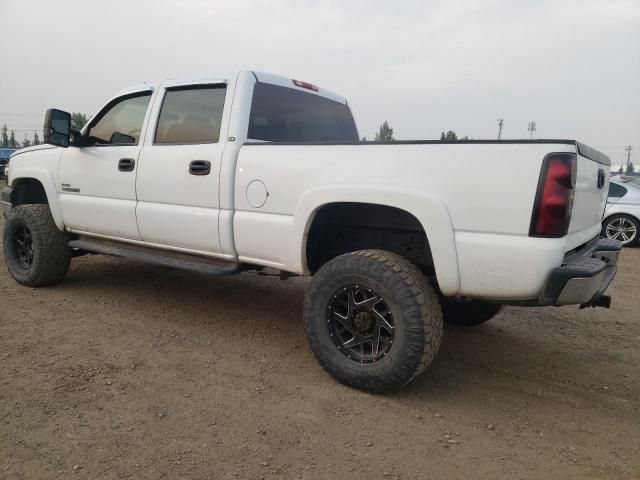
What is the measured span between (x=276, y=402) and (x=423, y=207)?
1.36 meters

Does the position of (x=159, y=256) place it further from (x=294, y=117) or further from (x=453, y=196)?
(x=453, y=196)

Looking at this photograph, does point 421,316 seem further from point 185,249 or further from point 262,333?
point 185,249

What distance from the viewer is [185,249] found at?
3.49 metres

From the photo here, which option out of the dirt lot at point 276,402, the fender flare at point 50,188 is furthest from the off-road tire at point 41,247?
the dirt lot at point 276,402

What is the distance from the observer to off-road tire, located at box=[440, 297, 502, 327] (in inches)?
146

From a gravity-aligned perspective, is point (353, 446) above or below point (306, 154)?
below

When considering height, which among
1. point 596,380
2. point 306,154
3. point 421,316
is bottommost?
point 596,380

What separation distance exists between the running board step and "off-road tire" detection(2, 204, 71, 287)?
0.23m

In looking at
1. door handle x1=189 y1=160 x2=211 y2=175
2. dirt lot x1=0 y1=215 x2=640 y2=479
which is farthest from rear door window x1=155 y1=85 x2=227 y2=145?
dirt lot x1=0 y1=215 x2=640 y2=479

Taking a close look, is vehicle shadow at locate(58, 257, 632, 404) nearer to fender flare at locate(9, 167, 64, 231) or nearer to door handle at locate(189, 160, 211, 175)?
fender flare at locate(9, 167, 64, 231)

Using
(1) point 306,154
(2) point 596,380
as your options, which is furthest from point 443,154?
(2) point 596,380

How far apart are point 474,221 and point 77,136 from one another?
3517 mm

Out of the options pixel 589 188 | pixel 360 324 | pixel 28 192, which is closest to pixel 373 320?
pixel 360 324

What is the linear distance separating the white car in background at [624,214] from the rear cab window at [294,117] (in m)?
6.81
